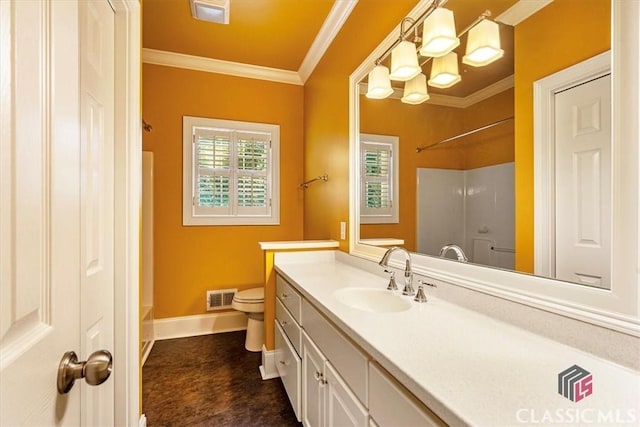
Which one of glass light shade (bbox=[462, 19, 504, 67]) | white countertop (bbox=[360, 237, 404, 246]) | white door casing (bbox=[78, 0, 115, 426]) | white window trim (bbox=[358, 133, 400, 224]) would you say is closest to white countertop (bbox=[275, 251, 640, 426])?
white countertop (bbox=[360, 237, 404, 246])

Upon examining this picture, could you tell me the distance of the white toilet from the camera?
240 centimetres

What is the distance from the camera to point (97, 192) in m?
1.03

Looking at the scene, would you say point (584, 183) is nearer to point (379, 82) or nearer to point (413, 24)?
point (413, 24)

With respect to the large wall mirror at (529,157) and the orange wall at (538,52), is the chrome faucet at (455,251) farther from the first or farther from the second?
the orange wall at (538,52)

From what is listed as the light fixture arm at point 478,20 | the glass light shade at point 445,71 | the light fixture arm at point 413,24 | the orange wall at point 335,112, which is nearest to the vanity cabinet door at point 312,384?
the orange wall at point 335,112

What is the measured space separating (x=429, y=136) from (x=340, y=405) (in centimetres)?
126

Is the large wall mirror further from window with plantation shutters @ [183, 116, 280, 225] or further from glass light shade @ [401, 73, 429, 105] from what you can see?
window with plantation shutters @ [183, 116, 280, 225]

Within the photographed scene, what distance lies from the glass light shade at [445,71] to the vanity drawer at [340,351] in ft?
3.88

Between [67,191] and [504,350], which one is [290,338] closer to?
[504,350]

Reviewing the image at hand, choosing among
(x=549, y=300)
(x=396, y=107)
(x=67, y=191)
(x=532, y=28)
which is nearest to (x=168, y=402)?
(x=67, y=191)

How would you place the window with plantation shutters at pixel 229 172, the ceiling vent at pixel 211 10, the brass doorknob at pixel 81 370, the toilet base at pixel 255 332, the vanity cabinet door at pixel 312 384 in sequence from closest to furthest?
1. the brass doorknob at pixel 81 370
2. the vanity cabinet door at pixel 312 384
3. the ceiling vent at pixel 211 10
4. the toilet base at pixel 255 332
5. the window with plantation shutters at pixel 229 172

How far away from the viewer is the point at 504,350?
77 cm

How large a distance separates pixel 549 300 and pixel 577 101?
1.90ft

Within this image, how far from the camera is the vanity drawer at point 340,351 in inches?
34.4
